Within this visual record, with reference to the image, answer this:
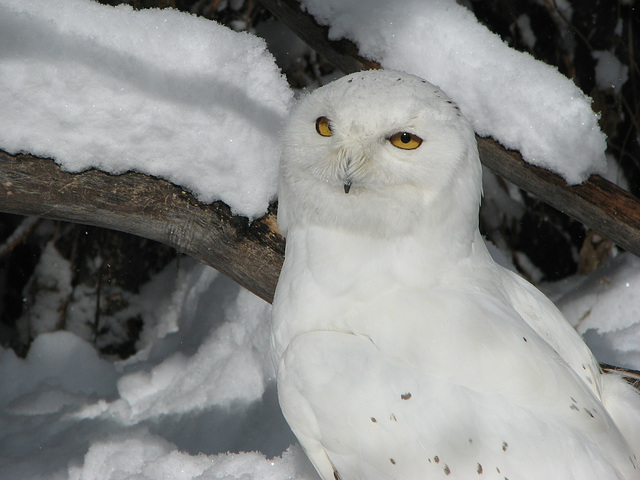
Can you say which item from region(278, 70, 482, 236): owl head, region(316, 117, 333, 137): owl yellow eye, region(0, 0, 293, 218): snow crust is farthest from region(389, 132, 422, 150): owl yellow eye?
region(0, 0, 293, 218): snow crust

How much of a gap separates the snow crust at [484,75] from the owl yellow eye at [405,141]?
0.80 meters

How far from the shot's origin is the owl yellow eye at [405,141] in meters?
1.45

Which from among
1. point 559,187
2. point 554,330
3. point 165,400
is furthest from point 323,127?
point 165,400

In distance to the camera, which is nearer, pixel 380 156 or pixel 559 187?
pixel 380 156

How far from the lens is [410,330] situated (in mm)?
1438

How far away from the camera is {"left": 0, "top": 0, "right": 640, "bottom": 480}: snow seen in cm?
188

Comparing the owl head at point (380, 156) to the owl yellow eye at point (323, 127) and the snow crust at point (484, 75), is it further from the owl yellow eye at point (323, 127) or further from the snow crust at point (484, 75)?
the snow crust at point (484, 75)

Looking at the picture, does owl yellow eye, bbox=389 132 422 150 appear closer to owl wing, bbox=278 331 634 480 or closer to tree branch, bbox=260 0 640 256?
owl wing, bbox=278 331 634 480

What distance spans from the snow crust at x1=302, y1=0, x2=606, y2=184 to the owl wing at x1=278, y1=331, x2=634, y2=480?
1077 millimetres

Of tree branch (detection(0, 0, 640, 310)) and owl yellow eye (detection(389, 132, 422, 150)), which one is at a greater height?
owl yellow eye (detection(389, 132, 422, 150))

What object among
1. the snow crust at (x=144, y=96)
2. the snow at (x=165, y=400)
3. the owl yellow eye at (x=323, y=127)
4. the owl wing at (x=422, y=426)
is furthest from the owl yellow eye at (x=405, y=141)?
the snow at (x=165, y=400)

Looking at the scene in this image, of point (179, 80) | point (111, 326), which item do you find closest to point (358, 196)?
point (179, 80)

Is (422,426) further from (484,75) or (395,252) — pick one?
(484,75)

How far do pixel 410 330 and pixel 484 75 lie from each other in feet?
3.86
